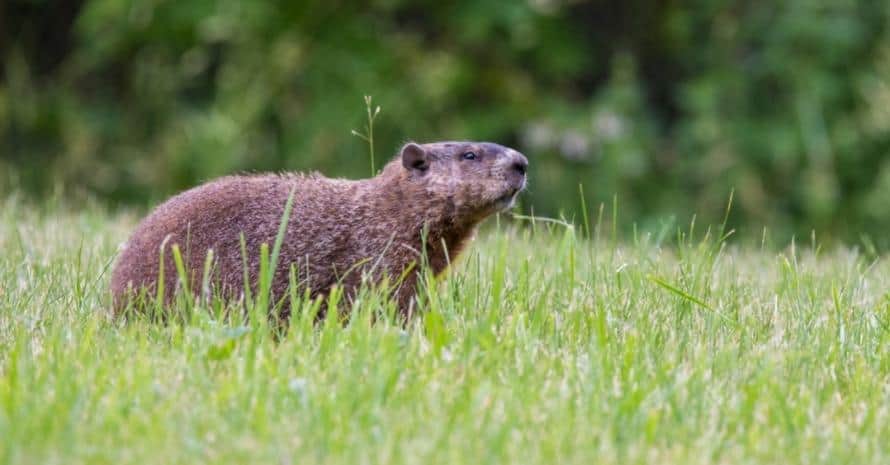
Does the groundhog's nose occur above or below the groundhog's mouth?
above

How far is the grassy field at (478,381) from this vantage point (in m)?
2.68

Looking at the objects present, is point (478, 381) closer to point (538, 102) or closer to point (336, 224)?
point (336, 224)

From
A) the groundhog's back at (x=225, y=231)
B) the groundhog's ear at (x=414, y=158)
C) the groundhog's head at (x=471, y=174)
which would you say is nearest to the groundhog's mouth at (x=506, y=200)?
the groundhog's head at (x=471, y=174)

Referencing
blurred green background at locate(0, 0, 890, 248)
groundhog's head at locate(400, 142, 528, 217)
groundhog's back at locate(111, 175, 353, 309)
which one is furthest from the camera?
Result: blurred green background at locate(0, 0, 890, 248)

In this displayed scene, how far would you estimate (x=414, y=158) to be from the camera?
15.1 ft

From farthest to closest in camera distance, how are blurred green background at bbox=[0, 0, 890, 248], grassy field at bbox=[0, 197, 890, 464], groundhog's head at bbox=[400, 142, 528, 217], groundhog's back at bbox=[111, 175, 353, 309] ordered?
blurred green background at bbox=[0, 0, 890, 248] → groundhog's head at bbox=[400, 142, 528, 217] → groundhog's back at bbox=[111, 175, 353, 309] → grassy field at bbox=[0, 197, 890, 464]

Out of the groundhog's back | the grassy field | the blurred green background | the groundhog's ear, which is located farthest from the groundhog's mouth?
the blurred green background

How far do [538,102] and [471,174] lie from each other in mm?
5505

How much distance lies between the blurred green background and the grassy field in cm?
558

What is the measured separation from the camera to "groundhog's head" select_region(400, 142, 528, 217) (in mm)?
Answer: 4523

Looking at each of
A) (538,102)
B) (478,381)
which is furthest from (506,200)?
(538,102)

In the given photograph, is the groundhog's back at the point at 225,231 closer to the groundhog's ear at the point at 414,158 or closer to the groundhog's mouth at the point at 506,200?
the groundhog's ear at the point at 414,158

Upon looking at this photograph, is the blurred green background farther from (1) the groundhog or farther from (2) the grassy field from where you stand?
(2) the grassy field

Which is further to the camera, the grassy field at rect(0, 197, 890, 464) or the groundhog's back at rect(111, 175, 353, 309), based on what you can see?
the groundhog's back at rect(111, 175, 353, 309)
